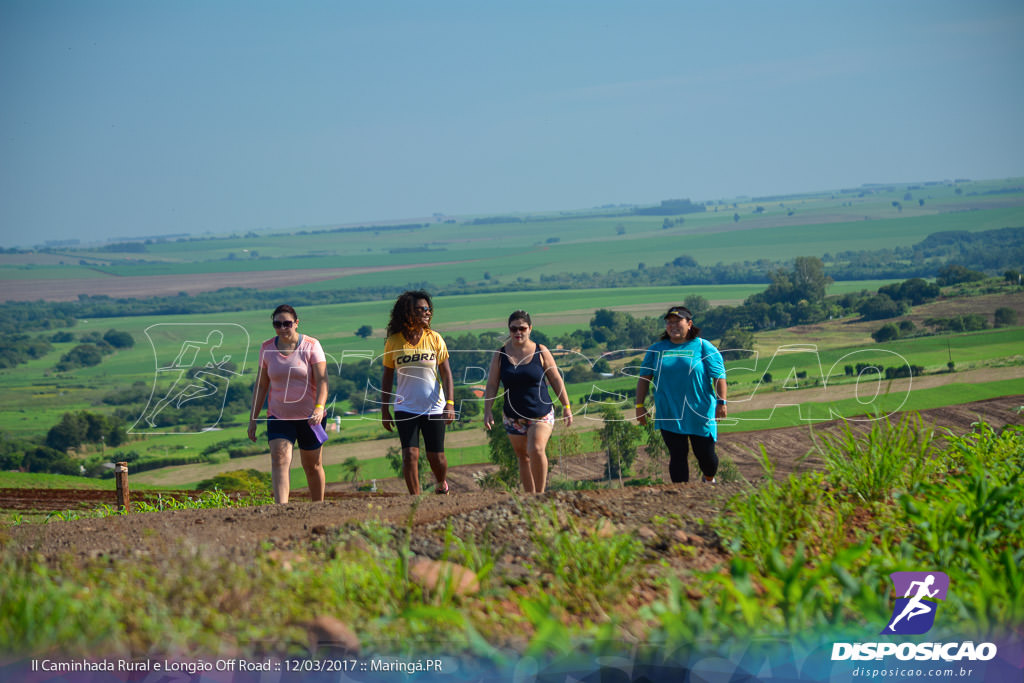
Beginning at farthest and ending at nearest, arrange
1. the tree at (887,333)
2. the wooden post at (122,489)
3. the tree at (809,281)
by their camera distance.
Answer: the tree at (809,281), the tree at (887,333), the wooden post at (122,489)

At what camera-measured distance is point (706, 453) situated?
6.32 meters

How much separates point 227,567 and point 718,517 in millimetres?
2509

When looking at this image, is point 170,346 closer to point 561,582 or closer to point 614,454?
point 614,454

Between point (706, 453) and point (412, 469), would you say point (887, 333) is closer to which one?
point (706, 453)

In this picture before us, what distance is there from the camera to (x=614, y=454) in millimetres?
28250

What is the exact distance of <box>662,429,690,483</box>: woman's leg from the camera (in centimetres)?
640

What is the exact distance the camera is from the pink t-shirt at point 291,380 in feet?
20.8

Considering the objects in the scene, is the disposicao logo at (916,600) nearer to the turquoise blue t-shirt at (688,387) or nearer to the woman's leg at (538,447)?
the turquoise blue t-shirt at (688,387)

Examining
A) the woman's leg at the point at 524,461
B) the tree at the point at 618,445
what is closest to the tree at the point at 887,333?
the tree at the point at 618,445

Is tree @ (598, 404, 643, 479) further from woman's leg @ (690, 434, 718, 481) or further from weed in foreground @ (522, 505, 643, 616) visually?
weed in foreground @ (522, 505, 643, 616)

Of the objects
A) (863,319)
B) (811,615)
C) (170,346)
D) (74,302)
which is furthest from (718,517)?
(74,302)

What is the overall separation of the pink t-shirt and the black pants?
2.63m

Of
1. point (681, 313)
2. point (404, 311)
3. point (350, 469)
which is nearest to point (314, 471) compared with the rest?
point (404, 311)

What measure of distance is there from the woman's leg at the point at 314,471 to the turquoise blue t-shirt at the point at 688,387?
2587mm
